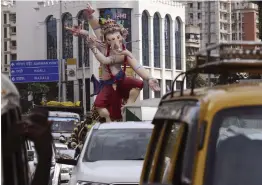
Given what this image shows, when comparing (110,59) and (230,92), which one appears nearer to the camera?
(230,92)

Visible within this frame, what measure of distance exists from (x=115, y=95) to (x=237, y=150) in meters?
20.3

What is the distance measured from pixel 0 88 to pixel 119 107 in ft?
66.5

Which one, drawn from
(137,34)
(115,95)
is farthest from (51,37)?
(115,95)

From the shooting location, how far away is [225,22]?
14375 cm

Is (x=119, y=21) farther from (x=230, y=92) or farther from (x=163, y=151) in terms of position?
(x=230, y=92)

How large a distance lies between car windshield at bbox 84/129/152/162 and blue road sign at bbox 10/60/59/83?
40.3 meters

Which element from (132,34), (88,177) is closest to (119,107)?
(88,177)

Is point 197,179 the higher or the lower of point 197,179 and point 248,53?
the lower

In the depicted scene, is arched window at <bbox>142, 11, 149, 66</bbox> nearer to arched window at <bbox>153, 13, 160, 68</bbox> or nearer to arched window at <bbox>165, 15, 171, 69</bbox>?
arched window at <bbox>153, 13, 160, 68</bbox>

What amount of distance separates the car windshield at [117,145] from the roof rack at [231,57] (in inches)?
232

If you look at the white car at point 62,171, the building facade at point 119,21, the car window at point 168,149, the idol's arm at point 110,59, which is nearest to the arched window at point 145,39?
the building facade at point 119,21

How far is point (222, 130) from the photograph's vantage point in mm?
4043

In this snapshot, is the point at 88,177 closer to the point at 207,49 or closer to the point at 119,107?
the point at 207,49

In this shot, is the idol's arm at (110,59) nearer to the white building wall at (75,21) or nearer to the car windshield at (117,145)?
the car windshield at (117,145)
